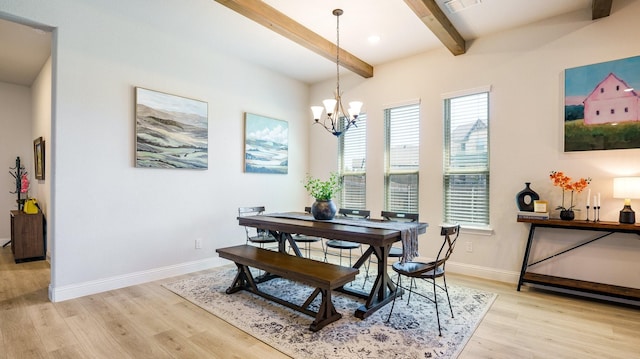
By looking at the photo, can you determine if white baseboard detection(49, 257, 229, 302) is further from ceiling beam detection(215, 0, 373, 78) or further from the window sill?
the window sill

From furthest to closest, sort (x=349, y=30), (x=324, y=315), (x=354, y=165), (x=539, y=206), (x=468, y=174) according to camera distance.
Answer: (x=354, y=165), (x=468, y=174), (x=349, y=30), (x=539, y=206), (x=324, y=315)

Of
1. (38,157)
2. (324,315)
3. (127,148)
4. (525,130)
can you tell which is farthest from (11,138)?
(525,130)

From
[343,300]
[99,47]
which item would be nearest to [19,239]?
[99,47]

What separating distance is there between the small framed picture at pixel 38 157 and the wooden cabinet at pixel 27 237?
67cm

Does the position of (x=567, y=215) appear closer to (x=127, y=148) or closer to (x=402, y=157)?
(x=402, y=157)

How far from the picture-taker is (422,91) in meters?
4.50

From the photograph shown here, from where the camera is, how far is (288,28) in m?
3.50

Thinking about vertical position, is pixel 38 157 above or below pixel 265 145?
below

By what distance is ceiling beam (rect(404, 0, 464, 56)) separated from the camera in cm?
305

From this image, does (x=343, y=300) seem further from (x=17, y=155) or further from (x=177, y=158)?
(x=17, y=155)

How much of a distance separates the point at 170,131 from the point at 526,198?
430 cm

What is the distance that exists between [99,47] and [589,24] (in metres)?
5.20

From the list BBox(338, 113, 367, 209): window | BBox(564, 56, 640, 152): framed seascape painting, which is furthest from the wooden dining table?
BBox(564, 56, 640, 152): framed seascape painting

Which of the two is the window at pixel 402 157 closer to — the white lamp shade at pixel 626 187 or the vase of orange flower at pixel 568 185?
the vase of orange flower at pixel 568 185
